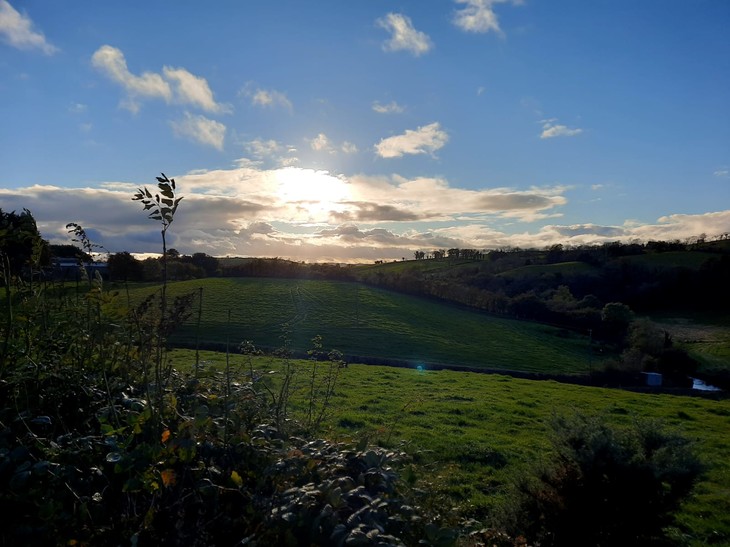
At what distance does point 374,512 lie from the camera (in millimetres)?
2754

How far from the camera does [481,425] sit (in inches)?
553

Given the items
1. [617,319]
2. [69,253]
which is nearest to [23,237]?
[69,253]

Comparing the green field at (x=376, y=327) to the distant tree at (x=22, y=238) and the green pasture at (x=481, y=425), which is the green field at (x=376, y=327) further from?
the distant tree at (x=22, y=238)

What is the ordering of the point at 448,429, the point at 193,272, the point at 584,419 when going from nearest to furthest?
the point at 584,419 < the point at 448,429 < the point at 193,272

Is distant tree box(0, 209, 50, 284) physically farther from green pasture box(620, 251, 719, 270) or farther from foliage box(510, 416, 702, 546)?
green pasture box(620, 251, 719, 270)

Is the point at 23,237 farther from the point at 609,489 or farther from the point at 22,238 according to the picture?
the point at 609,489

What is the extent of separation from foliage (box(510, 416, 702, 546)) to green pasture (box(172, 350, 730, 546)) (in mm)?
407

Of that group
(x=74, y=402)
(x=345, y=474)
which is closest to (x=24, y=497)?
(x=74, y=402)

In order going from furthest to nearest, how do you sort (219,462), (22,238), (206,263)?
(206,263), (22,238), (219,462)

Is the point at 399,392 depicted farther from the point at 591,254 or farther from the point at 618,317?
the point at 591,254

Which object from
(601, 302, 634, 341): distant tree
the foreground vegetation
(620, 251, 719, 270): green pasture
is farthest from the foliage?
(620, 251, 719, 270): green pasture

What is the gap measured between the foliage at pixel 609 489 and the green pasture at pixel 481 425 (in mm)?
407

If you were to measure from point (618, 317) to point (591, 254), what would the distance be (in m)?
38.0

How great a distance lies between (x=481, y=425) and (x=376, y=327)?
33.6 metres
